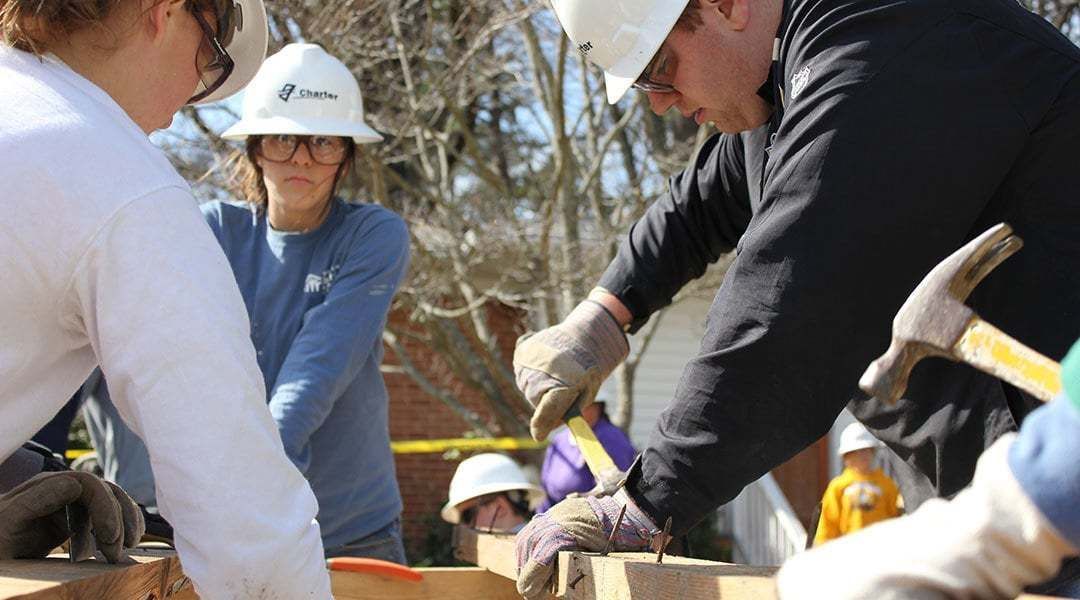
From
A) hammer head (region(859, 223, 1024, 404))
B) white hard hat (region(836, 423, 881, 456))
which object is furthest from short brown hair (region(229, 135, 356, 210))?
white hard hat (region(836, 423, 881, 456))

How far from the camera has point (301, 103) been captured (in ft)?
14.5

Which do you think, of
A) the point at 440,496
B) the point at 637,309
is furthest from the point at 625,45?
the point at 440,496

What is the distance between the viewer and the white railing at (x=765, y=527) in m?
11.3

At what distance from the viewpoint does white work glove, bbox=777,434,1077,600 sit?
1348 millimetres

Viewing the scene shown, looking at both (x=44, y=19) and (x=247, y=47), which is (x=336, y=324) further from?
(x=44, y=19)

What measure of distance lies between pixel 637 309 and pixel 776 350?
1.19 m

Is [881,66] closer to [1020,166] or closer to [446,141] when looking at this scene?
[1020,166]

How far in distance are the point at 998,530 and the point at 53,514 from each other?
170cm

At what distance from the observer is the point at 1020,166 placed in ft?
8.17

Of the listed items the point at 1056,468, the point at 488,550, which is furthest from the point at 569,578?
the point at 1056,468

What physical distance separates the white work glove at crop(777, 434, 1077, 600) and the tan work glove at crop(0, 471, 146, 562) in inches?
55.9

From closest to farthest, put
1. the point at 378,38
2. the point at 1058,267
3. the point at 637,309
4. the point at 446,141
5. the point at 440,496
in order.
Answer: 1. the point at 1058,267
2. the point at 637,309
3. the point at 378,38
4. the point at 446,141
5. the point at 440,496

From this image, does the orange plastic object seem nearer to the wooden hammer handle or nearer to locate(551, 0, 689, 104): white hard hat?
locate(551, 0, 689, 104): white hard hat

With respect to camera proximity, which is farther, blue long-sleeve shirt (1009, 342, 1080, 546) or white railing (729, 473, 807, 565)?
white railing (729, 473, 807, 565)
